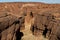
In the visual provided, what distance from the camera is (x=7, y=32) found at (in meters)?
13.0

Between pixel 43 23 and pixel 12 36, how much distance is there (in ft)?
16.9

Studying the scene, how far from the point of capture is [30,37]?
19.3m

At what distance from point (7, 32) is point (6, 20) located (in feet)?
2.61

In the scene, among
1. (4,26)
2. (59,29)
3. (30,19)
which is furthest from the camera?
(30,19)

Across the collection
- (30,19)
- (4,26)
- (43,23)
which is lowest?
(30,19)

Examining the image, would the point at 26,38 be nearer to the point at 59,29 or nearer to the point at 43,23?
the point at 43,23

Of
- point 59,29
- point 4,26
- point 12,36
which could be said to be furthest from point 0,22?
point 59,29

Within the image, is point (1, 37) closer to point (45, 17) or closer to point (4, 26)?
point (4, 26)

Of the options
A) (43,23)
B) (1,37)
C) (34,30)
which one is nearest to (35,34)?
(34,30)

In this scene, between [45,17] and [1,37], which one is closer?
[1,37]

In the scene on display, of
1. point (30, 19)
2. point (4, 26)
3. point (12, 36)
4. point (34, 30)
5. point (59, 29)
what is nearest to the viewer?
→ point (59, 29)

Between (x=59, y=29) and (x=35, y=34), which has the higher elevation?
(x=59, y=29)

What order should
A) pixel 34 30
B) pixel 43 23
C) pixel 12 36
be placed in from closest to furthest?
pixel 12 36 → pixel 43 23 → pixel 34 30

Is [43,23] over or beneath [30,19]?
over
